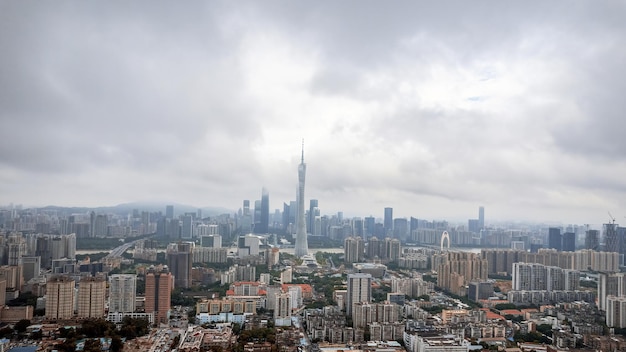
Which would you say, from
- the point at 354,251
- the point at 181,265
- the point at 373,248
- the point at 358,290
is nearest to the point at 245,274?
the point at 181,265

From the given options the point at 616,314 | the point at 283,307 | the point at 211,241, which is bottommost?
the point at 283,307

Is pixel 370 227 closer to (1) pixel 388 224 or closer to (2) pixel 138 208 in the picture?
(1) pixel 388 224

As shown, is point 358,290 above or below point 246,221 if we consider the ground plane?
below

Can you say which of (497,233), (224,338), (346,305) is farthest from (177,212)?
(497,233)

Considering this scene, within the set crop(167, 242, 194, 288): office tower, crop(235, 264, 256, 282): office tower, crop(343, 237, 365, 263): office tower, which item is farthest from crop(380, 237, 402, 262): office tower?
crop(167, 242, 194, 288): office tower

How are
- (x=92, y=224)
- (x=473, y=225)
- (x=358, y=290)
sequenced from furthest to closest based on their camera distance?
(x=473, y=225)
(x=92, y=224)
(x=358, y=290)

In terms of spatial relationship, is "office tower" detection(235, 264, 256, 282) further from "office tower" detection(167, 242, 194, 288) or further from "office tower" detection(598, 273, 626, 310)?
"office tower" detection(598, 273, 626, 310)

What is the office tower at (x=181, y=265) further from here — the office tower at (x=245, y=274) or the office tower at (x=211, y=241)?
the office tower at (x=211, y=241)
